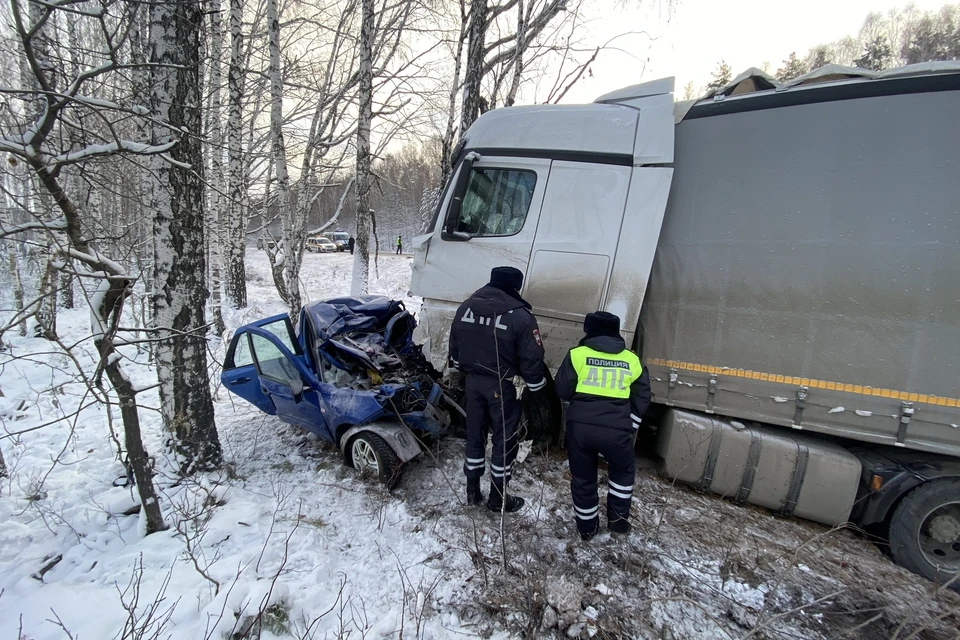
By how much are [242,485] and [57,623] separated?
1.55m

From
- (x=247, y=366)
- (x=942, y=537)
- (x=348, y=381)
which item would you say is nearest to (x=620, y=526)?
(x=942, y=537)

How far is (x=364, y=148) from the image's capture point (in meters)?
7.09

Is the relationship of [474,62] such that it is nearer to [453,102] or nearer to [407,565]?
[453,102]

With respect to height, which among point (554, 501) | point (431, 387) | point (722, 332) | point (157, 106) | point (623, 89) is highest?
point (623, 89)

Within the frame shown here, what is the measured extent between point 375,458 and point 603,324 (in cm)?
224

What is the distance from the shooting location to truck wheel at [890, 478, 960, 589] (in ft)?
9.06

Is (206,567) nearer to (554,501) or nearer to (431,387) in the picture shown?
(431,387)

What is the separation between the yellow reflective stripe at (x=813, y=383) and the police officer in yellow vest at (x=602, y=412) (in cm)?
54

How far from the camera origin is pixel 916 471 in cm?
275

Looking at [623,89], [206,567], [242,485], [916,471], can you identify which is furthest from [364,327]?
[916,471]

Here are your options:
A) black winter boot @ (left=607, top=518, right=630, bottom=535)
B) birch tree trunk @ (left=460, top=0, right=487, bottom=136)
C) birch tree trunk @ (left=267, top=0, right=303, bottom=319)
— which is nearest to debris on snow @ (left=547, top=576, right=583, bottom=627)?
black winter boot @ (left=607, top=518, right=630, bottom=535)

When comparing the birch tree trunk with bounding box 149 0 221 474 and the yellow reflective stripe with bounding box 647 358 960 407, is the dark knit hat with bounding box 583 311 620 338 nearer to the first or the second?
the yellow reflective stripe with bounding box 647 358 960 407

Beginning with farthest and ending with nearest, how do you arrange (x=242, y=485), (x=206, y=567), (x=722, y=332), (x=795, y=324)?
(x=242, y=485)
(x=722, y=332)
(x=795, y=324)
(x=206, y=567)

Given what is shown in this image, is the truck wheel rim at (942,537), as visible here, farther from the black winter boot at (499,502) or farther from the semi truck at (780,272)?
the black winter boot at (499,502)
